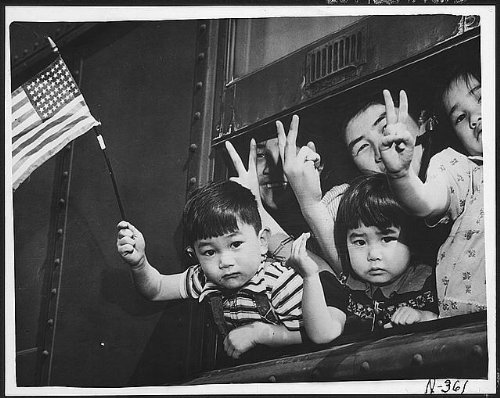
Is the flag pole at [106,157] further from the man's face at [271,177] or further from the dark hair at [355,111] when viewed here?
the dark hair at [355,111]

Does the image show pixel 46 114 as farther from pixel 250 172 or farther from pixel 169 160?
pixel 250 172

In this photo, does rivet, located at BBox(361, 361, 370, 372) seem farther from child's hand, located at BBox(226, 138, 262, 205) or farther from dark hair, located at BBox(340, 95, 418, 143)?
dark hair, located at BBox(340, 95, 418, 143)

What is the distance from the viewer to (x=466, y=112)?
9.57ft

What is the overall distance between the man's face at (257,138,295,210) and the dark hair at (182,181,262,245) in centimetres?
6

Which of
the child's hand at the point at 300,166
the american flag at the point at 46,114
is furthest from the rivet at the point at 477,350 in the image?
the american flag at the point at 46,114

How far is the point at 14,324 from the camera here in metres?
3.17

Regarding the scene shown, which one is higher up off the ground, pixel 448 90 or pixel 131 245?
pixel 448 90

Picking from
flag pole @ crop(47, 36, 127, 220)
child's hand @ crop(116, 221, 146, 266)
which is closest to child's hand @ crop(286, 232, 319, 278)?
child's hand @ crop(116, 221, 146, 266)

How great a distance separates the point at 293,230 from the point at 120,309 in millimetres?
768

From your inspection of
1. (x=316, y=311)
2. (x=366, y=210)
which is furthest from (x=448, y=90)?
(x=316, y=311)

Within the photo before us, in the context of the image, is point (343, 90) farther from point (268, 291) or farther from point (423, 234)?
point (268, 291)

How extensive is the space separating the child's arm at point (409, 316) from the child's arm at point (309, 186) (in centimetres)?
27

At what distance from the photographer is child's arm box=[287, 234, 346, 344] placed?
2.98 meters

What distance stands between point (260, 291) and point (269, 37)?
1020 millimetres
